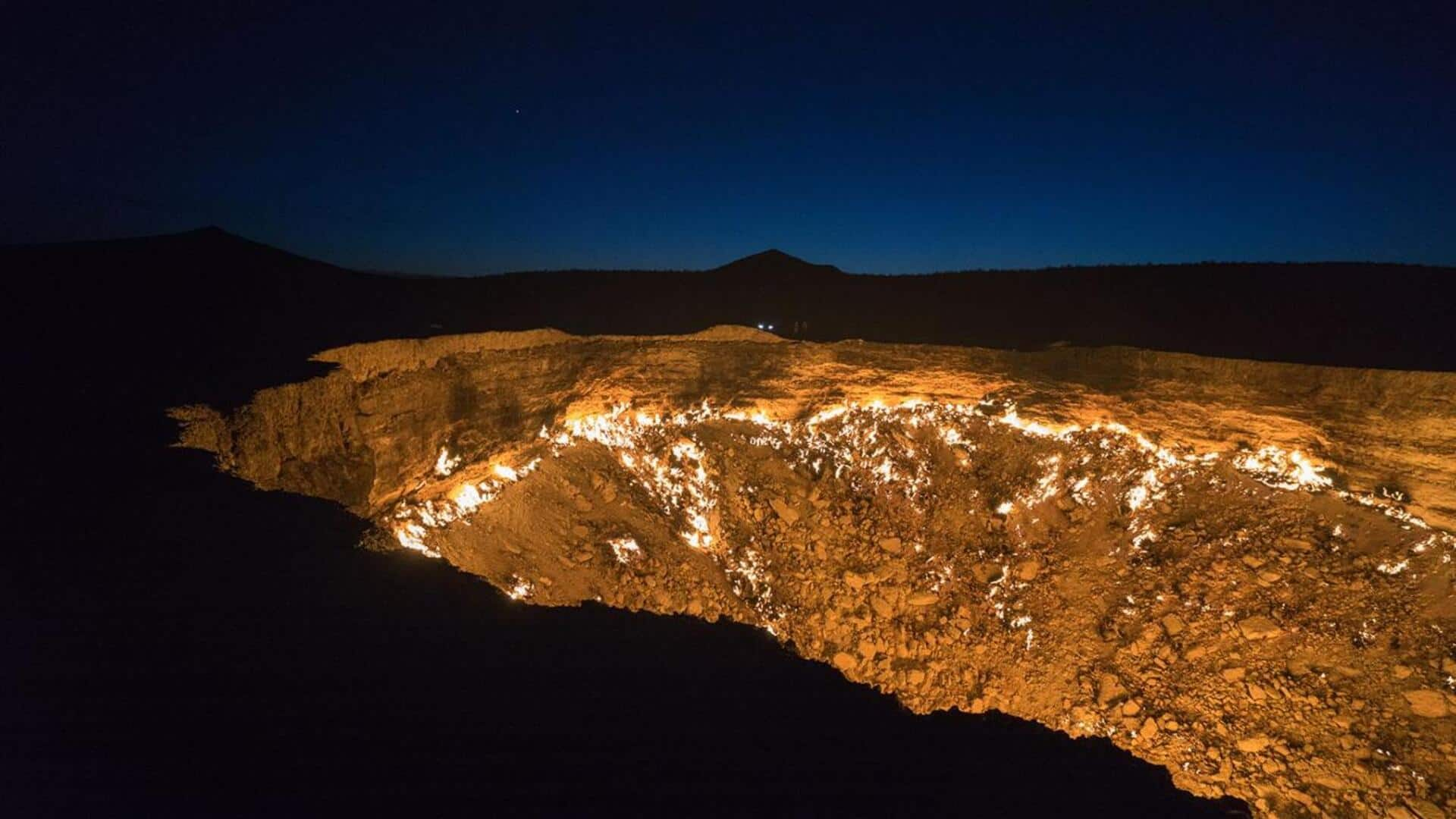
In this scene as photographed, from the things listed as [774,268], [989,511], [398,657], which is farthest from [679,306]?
[398,657]

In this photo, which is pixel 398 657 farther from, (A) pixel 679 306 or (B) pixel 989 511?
(A) pixel 679 306

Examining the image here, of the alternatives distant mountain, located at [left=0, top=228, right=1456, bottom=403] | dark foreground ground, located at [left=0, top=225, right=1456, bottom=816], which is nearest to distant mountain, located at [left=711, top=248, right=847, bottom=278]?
distant mountain, located at [left=0, top=228, right=1456, bottom=403]

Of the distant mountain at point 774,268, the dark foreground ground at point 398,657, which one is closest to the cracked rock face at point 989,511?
the dark foreground ground at point 398,657

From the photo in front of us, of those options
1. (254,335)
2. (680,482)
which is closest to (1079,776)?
(680,482)

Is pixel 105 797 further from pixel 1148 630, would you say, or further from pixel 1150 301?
pixel 1150 301

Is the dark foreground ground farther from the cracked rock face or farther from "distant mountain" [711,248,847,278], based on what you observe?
"distant mountain" [711,248,847,278]

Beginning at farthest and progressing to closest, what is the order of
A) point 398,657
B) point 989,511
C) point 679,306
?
1. point 679,306
2. point 989,511
3. point 398,657

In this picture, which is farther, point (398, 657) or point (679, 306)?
point (679, 306)
